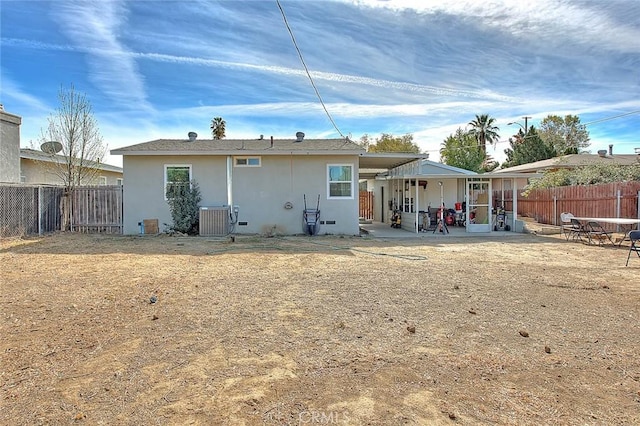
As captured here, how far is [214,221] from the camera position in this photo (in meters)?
13.5

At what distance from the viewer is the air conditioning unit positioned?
13.4m

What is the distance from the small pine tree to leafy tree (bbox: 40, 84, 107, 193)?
497 cm

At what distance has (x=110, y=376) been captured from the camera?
3.02 m

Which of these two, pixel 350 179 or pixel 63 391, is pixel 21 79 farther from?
pixel 63 391

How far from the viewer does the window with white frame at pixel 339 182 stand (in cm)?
1419

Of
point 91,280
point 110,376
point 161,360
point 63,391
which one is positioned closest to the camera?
point 63,391

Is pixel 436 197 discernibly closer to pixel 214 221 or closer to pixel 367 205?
pixel 367 205

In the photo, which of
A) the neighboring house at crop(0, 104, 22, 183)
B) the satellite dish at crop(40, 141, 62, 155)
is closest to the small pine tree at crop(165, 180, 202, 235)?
the neighboring house at crop(0, 104, 22, 183)

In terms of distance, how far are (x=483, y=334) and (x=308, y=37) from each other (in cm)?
1029


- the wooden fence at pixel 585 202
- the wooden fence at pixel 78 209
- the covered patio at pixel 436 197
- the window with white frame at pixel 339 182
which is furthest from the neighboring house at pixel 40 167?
the wooden fence at pixel 585 202

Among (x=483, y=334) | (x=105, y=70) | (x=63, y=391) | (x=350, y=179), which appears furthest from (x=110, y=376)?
(x=105, y=70)

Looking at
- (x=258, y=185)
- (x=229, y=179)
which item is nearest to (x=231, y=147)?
(x=229, y=179)

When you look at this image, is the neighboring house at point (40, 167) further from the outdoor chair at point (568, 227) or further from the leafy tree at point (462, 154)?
the leafy tree at point (462, 154)

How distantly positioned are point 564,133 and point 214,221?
4701 centimetres
